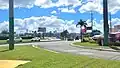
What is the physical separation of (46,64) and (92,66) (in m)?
2.68

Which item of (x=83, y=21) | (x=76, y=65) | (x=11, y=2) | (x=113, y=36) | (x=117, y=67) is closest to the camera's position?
(x=117, y=67)

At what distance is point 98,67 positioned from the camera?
15391mm

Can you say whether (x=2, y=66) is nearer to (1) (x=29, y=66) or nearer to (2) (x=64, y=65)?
(1) (x=29, y=66)

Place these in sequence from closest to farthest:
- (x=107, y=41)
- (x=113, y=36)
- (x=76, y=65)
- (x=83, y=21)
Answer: (x=76, y=65), (x=107, y=41), (x=113, y=36), (x=83, y=21)

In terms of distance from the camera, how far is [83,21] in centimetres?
10606

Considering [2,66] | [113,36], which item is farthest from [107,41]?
[2,66]

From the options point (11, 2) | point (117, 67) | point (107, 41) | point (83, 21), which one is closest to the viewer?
point (117, 67)

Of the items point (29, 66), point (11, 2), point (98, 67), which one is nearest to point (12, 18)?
point (11, 2)

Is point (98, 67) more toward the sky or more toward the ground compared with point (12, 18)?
more toward the ground

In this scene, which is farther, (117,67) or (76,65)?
(76,65)

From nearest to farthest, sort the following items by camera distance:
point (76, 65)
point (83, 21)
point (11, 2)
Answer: point (76, 65)
point (11, 2)
point (83, 21)

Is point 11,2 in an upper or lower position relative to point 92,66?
upper

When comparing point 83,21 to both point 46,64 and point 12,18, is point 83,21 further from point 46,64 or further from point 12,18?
point 46,64

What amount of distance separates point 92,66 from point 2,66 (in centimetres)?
576
